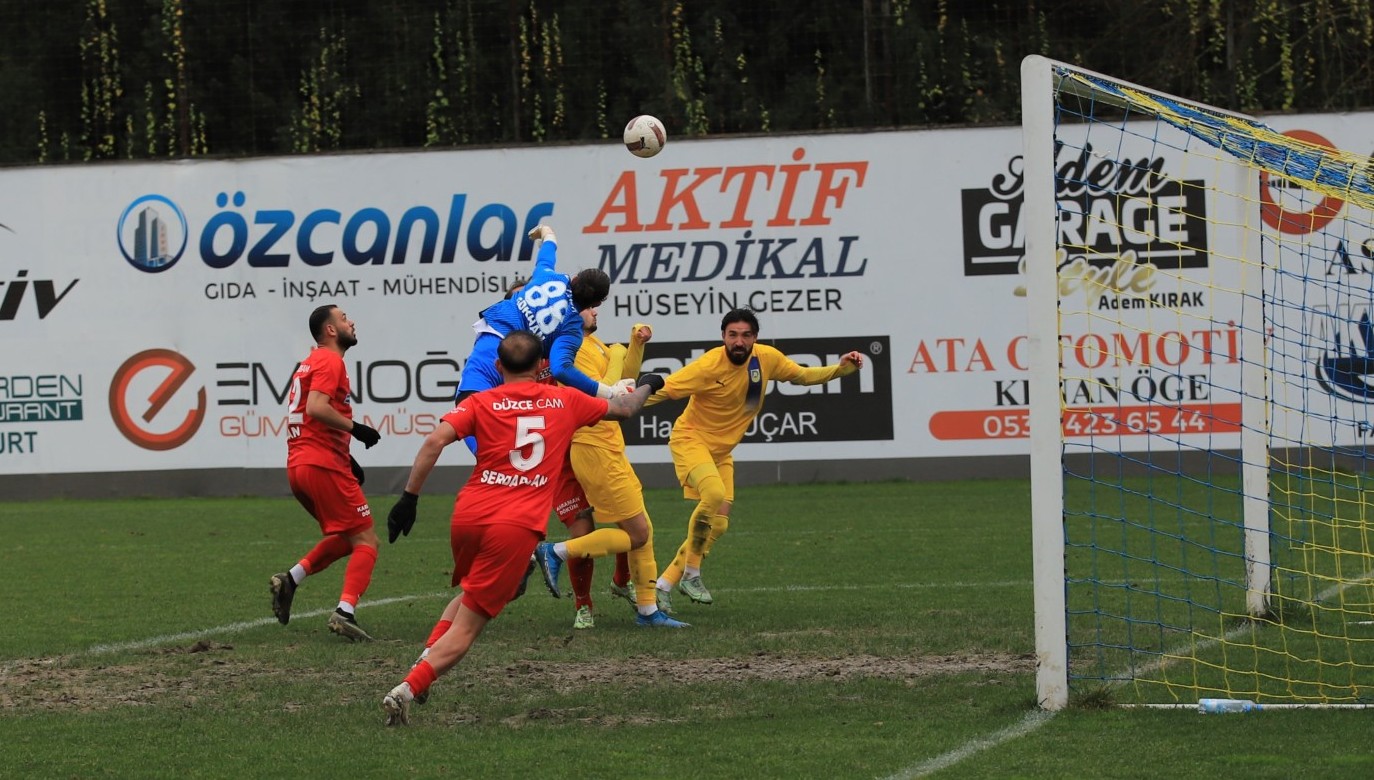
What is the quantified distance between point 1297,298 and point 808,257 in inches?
236

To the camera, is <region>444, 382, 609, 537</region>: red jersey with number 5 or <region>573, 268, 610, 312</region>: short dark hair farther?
<region>573, 268, 610, 312</region>: short dark hair

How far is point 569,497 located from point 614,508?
441mm

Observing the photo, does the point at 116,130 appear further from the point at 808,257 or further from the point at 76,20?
the point at 808,257

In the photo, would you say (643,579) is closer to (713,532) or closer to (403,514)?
(713,532)

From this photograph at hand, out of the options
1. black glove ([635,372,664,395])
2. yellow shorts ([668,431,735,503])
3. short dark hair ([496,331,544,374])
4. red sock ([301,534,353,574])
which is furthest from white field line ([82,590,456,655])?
black glove ([635,372,664,395])

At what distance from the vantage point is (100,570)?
14.1m

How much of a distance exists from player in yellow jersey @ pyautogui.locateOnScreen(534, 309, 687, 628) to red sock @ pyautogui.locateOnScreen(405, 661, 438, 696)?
9.82 feet

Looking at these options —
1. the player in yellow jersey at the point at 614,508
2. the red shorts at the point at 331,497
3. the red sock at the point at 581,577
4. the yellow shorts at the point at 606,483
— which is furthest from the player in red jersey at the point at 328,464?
the yellow shorts at the point at 606,483

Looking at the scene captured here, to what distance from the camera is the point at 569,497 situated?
10.7 meters

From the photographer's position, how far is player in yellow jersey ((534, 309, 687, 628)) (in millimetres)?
10211

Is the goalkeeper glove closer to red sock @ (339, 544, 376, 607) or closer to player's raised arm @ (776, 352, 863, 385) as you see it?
red sock @ (339, 544, 376, 607)

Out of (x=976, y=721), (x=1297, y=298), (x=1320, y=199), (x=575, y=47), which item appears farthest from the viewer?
(x=575, y=47)

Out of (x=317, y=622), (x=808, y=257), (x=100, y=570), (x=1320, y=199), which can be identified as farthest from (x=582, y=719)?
(x=808, y=257)

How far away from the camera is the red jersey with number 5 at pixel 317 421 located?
33.0 ft
